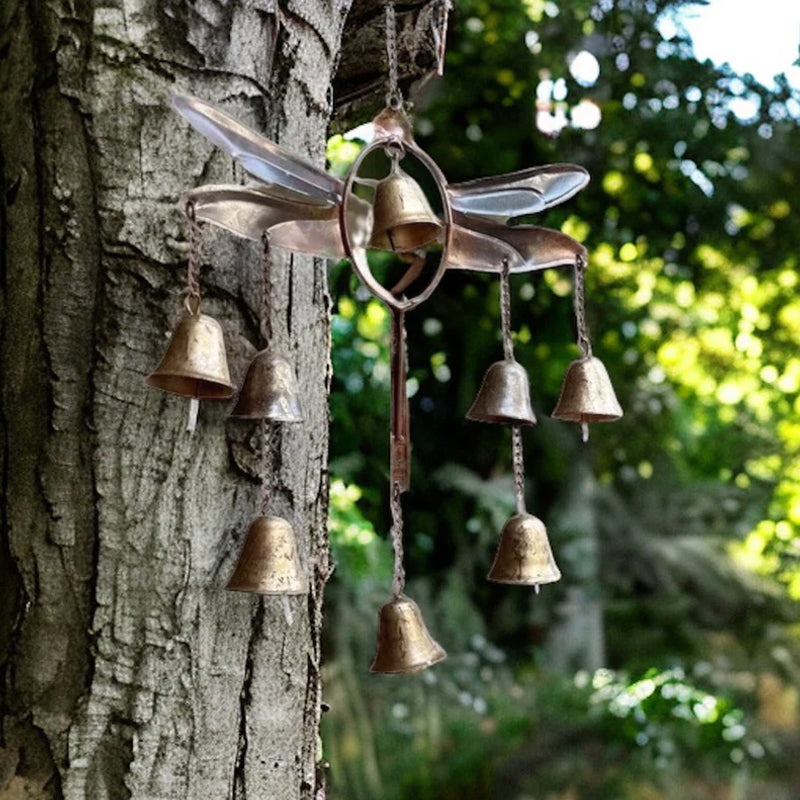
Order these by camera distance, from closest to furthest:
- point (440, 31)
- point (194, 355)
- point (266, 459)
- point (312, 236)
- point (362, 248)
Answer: point (194, 355) < point (266, 459) < point (312, 236) < point (362, 248) < point (440, 31)

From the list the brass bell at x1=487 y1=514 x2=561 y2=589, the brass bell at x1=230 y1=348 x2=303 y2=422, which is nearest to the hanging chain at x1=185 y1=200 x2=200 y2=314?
the brass bell at x1=230 y1=348 x2=303 y2=422

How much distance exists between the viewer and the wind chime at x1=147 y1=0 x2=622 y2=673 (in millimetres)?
1352

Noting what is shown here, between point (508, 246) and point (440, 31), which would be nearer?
point (508, 246)

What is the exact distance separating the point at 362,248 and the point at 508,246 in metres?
0.23

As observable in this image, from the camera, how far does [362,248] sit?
1.64 m

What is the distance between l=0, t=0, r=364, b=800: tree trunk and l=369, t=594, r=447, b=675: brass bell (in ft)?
0.34

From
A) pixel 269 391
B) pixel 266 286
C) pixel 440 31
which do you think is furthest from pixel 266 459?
pixel 440 31

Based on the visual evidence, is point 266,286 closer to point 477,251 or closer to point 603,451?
point 477,251

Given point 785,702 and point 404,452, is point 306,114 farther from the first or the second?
point 785,702

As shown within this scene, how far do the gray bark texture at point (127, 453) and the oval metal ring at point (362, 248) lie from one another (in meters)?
0.11

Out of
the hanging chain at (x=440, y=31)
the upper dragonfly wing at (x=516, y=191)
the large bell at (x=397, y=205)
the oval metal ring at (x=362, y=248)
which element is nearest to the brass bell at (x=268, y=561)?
the oval metal ring at (x=362, y=248)

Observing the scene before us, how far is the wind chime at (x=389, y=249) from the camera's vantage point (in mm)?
1352

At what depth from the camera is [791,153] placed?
3799 mm

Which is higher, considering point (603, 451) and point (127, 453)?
point (603, 451)
